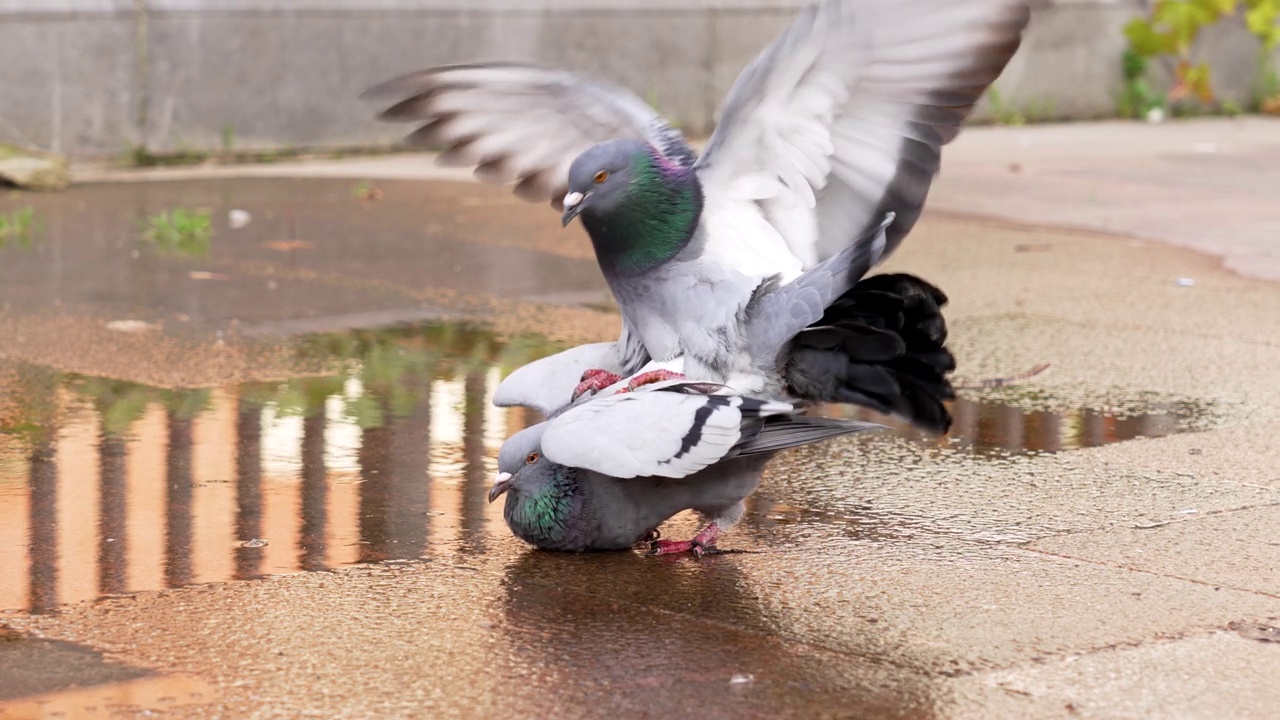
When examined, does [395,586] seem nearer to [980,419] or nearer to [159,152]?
[980,419]

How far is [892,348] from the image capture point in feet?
11.7

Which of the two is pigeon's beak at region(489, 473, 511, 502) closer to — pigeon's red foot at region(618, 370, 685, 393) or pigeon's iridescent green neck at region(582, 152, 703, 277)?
pigeon's red foot at region(618, 370, 685, 393)

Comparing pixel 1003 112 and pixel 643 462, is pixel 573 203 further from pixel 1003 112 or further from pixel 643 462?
pixel 1003 112

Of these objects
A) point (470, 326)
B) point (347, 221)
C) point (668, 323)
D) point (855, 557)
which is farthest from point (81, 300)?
point (855, 557)

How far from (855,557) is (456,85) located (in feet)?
5.51

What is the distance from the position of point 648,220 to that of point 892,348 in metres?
0.68

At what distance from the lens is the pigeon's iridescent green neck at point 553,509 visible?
365 cm

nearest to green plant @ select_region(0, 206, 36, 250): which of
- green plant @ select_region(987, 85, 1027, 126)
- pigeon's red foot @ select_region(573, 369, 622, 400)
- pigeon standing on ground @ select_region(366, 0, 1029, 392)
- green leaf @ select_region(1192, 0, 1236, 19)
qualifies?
pigeon standing on ground @ select_region(366, 0, 1029, 392)

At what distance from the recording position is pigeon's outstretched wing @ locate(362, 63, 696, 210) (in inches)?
177

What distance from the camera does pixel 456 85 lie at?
455 centimetres

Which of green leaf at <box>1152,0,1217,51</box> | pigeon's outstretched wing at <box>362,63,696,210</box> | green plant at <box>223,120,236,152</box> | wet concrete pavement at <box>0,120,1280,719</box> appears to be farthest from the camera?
green leaf at <box>1152,0,1217,51</box>

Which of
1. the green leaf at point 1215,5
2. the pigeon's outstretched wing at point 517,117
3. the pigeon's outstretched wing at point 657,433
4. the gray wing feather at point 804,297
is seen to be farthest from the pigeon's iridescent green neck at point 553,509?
the green leaf at point 1215,5

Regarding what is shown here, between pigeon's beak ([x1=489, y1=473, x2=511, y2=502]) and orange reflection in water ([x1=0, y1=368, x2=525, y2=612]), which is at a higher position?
pigeon's beak ([x1=489, y1=473, x2=511, y2=502])

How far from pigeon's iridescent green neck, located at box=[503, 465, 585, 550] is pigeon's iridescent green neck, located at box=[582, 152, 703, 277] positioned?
571 mm
